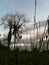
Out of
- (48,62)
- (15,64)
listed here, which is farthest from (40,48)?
(15,64)

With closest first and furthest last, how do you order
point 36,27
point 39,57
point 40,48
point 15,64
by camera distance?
point 15,64 < point 39,57 < point 40,48 < point 36,27

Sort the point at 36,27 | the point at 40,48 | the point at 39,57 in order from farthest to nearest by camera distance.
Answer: the point at 36,27 → the point at 40,48 → the point at 39,57

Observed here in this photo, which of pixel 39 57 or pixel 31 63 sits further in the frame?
pixel 39 57

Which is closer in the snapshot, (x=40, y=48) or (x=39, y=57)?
(x=39, y=57)

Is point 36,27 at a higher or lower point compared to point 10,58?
higher

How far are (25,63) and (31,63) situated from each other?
8cm

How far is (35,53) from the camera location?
210 centimetres

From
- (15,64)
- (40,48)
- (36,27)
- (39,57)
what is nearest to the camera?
(15,64)

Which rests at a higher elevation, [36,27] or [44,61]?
[36,27]

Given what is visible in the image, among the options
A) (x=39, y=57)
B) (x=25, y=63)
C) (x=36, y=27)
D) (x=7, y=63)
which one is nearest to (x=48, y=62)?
(x=39, y=57)

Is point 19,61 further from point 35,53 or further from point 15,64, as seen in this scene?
point 35,53

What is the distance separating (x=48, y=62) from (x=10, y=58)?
1.55ft

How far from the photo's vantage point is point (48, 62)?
1914mm

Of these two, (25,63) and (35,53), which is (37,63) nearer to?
(25,63)
